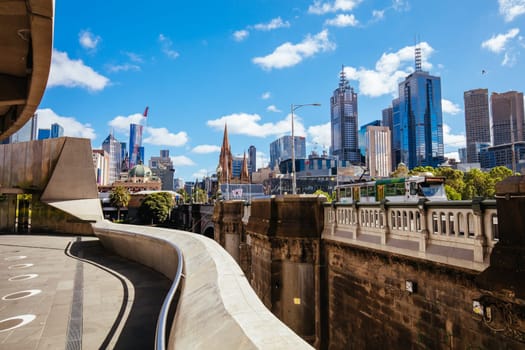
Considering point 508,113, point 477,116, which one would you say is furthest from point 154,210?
point 477,116

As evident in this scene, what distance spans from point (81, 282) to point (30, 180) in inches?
1011

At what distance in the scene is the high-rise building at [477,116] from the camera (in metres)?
154

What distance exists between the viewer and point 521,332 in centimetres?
541

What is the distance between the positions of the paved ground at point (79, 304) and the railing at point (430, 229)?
592cm

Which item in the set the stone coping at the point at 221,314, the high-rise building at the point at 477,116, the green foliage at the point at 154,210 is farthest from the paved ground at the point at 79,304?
the high-rise building at the point at 477,116

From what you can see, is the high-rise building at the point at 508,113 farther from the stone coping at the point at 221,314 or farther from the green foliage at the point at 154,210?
the stone coping at the point at 221,314

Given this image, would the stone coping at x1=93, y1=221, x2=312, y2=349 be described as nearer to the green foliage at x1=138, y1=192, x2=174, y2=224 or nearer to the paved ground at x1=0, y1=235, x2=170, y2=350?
the paved ground at x1=0, y1=235, x2=170, y2=350

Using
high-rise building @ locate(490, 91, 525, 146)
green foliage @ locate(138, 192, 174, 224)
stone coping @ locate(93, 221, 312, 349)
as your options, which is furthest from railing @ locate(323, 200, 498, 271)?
high-rise building @ locate(490, 91, 525, 146)

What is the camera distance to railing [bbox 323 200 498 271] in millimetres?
6344

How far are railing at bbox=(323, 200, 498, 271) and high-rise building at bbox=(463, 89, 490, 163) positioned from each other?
169500 millimetres

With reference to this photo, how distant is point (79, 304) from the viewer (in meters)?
6.95

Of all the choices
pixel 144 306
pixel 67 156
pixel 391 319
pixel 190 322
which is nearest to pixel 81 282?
pixel 144 306

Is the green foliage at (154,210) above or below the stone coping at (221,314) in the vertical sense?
below

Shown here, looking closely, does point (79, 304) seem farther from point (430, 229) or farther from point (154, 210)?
point (154, 210)
